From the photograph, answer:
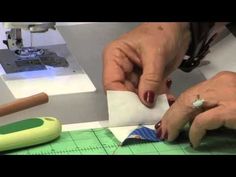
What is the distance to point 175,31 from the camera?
1.10 meters

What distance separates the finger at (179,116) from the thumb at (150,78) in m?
0.07

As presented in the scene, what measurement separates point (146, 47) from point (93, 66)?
140 millimetres

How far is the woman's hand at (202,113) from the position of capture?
883 millimetres

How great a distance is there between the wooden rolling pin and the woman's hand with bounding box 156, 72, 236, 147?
21 cm

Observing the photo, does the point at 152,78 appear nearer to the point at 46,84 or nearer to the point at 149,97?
the point at 149,97

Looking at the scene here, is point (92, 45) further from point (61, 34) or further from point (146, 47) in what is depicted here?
point (146, 47)

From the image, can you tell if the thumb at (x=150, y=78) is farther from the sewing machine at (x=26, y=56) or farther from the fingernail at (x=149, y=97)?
the sewing machine at (x=26, y=56)

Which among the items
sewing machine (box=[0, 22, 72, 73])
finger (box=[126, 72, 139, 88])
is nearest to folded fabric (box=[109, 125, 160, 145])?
finger (box=[126, 72, 139, 88])

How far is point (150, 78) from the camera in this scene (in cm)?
99

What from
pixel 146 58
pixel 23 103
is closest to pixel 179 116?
pixel 146 58

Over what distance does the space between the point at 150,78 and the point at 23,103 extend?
22 cm

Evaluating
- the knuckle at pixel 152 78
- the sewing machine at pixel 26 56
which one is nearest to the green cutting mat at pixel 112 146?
the knuckle at pixel 152 78
